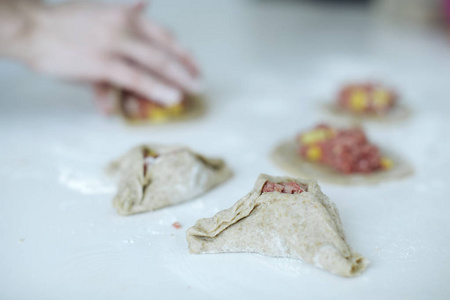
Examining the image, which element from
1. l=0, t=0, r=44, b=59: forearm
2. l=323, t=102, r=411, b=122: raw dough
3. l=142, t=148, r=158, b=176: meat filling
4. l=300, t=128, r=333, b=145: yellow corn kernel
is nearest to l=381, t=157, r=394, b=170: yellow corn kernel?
l=300, t=128, r=333, b=145: yellow corn kernel

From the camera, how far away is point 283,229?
165 cm

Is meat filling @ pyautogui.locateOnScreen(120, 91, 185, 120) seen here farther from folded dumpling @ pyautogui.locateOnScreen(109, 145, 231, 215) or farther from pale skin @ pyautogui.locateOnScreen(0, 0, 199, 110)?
folded dumpling @ pyautogui.locateOnScreen(109, 145, 231, 215)

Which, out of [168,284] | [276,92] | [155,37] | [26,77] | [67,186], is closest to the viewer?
[168,284]

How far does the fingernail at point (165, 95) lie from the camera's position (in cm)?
283

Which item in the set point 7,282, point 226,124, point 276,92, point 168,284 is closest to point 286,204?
point 168,284

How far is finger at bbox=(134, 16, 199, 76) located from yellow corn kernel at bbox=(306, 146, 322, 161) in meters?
1.09

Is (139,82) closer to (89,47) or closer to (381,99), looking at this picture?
(89,47)

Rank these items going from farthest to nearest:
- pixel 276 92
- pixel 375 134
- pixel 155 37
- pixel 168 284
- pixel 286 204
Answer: pixel 276 92 → pixel 155 37 → pixel 375 134 → pixel 286 204 → pixel 168 284

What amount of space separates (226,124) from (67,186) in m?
1.11

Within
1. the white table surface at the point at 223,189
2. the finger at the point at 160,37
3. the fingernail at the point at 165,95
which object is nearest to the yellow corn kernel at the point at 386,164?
the white table surface at the point at 223,189

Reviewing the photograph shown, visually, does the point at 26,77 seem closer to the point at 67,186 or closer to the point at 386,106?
the point at 67,186

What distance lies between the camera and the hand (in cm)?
273

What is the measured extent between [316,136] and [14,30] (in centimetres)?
184

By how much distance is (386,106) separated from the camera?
3.03m
